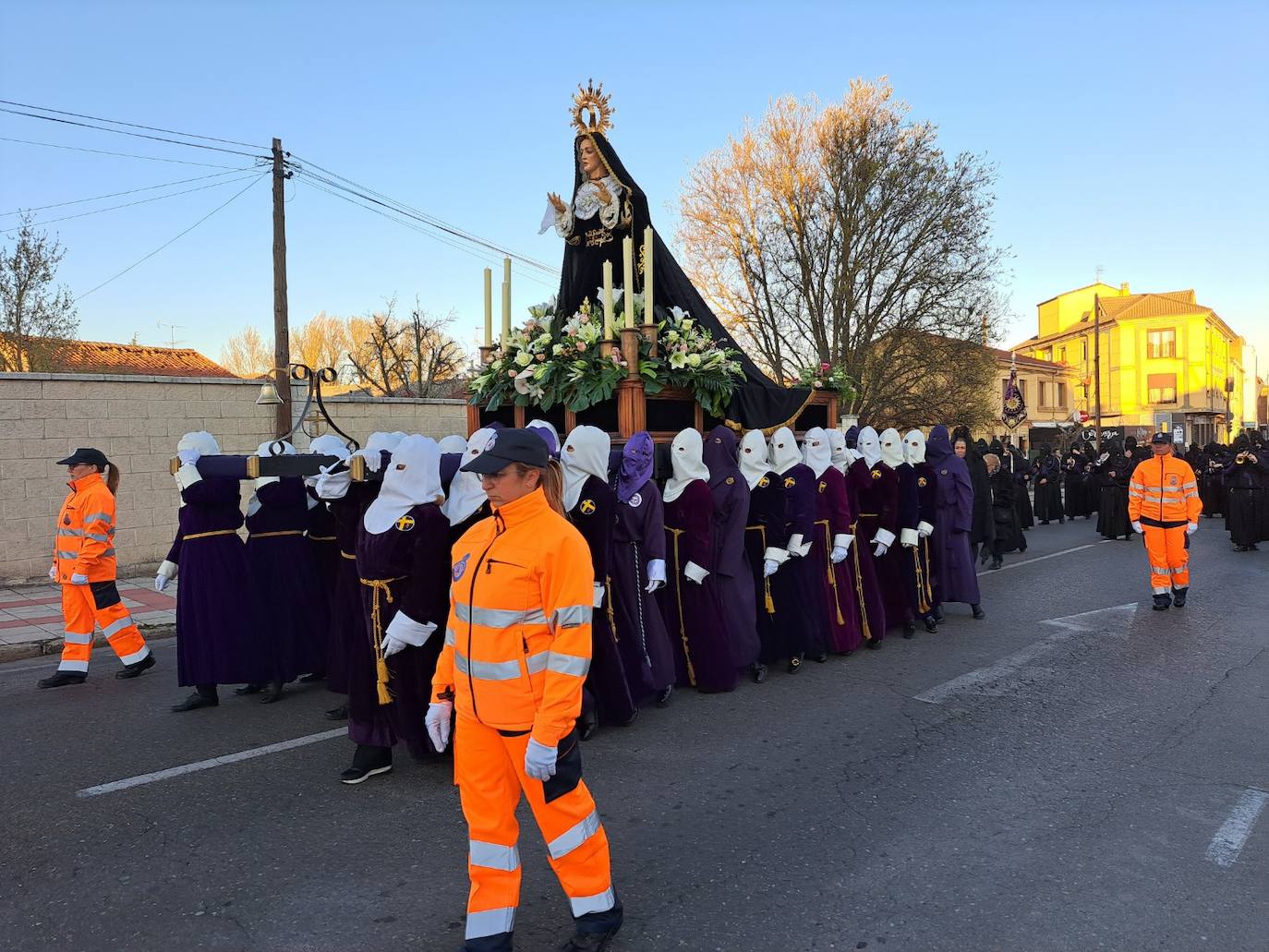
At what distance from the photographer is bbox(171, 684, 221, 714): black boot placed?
623 cm

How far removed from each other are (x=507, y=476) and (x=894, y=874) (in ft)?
7.67

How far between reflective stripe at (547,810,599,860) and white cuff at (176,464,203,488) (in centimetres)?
440

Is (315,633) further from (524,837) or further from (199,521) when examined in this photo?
(524,837)

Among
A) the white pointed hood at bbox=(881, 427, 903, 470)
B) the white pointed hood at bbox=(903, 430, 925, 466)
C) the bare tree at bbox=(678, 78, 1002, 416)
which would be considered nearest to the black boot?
the white pointed hood at bbox=(881, 427, 903, 470)

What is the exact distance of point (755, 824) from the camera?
4113mm

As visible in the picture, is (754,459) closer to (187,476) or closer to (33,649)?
(187,476)

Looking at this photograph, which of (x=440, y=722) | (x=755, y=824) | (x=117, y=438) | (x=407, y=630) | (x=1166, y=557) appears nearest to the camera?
(x=440, y=722)

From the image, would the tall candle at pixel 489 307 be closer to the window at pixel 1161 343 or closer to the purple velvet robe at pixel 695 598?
the purple velvet robe at pixel 695 598

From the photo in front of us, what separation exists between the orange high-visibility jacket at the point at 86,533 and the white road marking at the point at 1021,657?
21.5 ft

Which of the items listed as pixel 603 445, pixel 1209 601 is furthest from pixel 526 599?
pixel 1209 601

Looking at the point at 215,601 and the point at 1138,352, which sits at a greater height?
the point at 1138,352

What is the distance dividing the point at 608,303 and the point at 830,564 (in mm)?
2942

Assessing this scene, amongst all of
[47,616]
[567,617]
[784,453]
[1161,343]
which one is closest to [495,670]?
[567,617]

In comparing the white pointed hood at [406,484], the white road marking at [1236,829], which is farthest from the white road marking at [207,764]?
the white road marking at [1236,829]
